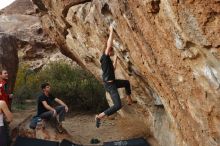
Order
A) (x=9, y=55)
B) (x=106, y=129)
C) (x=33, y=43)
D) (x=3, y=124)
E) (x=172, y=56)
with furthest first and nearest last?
(x=33, y=43)
(x=9, y=55)
(x=106, y=129)
(x=3, y=124)
(x=172, y=56)

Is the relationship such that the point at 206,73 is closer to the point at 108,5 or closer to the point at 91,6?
the point at 108,5

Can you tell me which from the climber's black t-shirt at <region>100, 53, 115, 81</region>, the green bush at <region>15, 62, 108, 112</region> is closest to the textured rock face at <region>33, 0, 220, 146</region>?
the climber's black t-shirt at <region>100, 53, 115, 81</region>

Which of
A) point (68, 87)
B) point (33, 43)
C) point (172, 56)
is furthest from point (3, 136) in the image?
point (33, 43)

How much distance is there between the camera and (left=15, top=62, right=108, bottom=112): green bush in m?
18.7

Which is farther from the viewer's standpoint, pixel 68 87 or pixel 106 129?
pixel 68 87

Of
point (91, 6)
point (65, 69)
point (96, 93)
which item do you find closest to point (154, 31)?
point (91, 6)

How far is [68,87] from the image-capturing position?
19438 mm

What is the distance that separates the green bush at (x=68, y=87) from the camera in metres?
18.7

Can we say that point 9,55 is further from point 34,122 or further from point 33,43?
point 33,43

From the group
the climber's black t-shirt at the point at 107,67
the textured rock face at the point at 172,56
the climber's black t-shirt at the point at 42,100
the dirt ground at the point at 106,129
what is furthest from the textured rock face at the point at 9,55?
the climber's black t-shirt at the point at 107,67

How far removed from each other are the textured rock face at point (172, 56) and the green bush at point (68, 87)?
21.9ft

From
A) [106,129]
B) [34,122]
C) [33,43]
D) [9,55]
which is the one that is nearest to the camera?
[34,122]

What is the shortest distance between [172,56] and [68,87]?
41.4 ft

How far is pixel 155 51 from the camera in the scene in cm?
774
